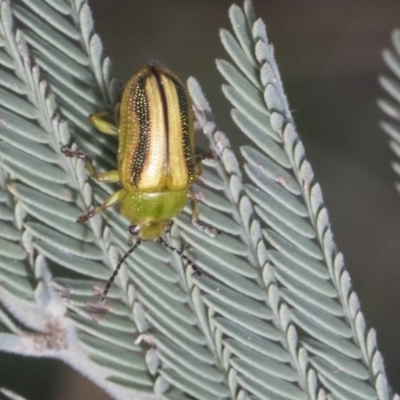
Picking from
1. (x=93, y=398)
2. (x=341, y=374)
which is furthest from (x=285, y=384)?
(x=93, y=398)

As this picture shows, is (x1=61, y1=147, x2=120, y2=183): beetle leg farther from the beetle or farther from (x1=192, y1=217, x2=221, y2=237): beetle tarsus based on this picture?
(x1=192, y1=217, x2=221, y2=237): beetle tarsus

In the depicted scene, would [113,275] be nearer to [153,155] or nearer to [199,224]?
[199,224]

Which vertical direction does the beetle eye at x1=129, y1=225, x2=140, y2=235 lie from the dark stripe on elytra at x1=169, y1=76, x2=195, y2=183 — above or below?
below

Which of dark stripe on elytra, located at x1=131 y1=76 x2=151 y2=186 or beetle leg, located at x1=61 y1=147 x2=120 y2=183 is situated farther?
dark stripe on elytra, located at x1=131 y1=76 x2=151 y2=186

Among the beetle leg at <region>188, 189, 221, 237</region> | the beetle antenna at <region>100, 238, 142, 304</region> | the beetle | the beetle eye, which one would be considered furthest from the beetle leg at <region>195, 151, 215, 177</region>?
the beetle antenna at <region>100, 238, 142, 304</region>

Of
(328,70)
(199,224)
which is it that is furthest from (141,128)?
(328,70)

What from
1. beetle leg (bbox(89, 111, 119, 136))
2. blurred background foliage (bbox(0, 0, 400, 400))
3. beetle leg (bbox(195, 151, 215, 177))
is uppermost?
blurred background foliage (bbox(0, 0, 400, 400))
